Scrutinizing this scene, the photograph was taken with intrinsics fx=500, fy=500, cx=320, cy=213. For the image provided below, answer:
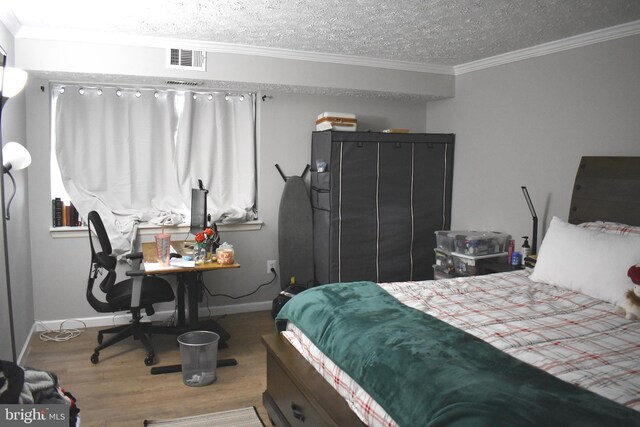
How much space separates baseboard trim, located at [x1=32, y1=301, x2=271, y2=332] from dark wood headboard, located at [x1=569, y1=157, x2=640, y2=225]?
283cm

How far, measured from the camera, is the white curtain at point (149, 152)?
13.7 ft

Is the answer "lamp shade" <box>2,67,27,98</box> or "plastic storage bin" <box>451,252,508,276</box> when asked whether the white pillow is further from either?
"lamp shade" <box>2,67,27,98</box>

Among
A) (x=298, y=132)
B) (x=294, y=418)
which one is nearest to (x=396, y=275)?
(x=298, y=132)

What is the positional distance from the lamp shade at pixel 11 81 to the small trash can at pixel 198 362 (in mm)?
1716

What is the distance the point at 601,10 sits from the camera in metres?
2.96

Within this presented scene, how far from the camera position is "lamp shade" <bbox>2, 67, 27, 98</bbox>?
2.46 m

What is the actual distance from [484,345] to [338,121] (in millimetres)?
2936

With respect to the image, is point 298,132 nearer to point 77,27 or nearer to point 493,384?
point 77,27

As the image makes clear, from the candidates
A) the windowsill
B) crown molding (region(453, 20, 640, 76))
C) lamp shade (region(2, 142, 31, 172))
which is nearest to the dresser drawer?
lamp shade (region(2, 142, 31, 172))

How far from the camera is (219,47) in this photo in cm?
395

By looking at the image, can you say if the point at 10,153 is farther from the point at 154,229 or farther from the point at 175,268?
the point at 154,229

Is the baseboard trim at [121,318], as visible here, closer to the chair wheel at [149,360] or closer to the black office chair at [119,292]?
the black office chair at [119,292]

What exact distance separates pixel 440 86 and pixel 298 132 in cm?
140

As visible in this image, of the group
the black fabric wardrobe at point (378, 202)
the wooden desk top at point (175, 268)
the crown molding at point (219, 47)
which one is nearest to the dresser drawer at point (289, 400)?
the wooden desk top at point (175, 268)
